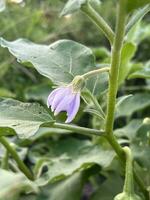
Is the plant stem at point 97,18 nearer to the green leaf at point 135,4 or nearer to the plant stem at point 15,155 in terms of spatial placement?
the green leaf at point 135,4

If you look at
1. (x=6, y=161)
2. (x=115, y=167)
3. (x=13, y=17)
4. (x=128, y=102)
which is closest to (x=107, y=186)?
(x=115, y=167)

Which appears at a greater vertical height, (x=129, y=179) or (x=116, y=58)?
(x=116, y=58)

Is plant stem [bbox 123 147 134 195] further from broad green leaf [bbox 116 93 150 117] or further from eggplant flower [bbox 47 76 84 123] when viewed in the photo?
broad green leaf [bbox 116 93 150 117]

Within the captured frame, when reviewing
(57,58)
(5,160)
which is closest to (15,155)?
(5,160)

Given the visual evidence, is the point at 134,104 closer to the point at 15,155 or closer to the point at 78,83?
the point at 15,155

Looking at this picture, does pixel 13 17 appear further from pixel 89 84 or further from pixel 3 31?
pixel 89 84
